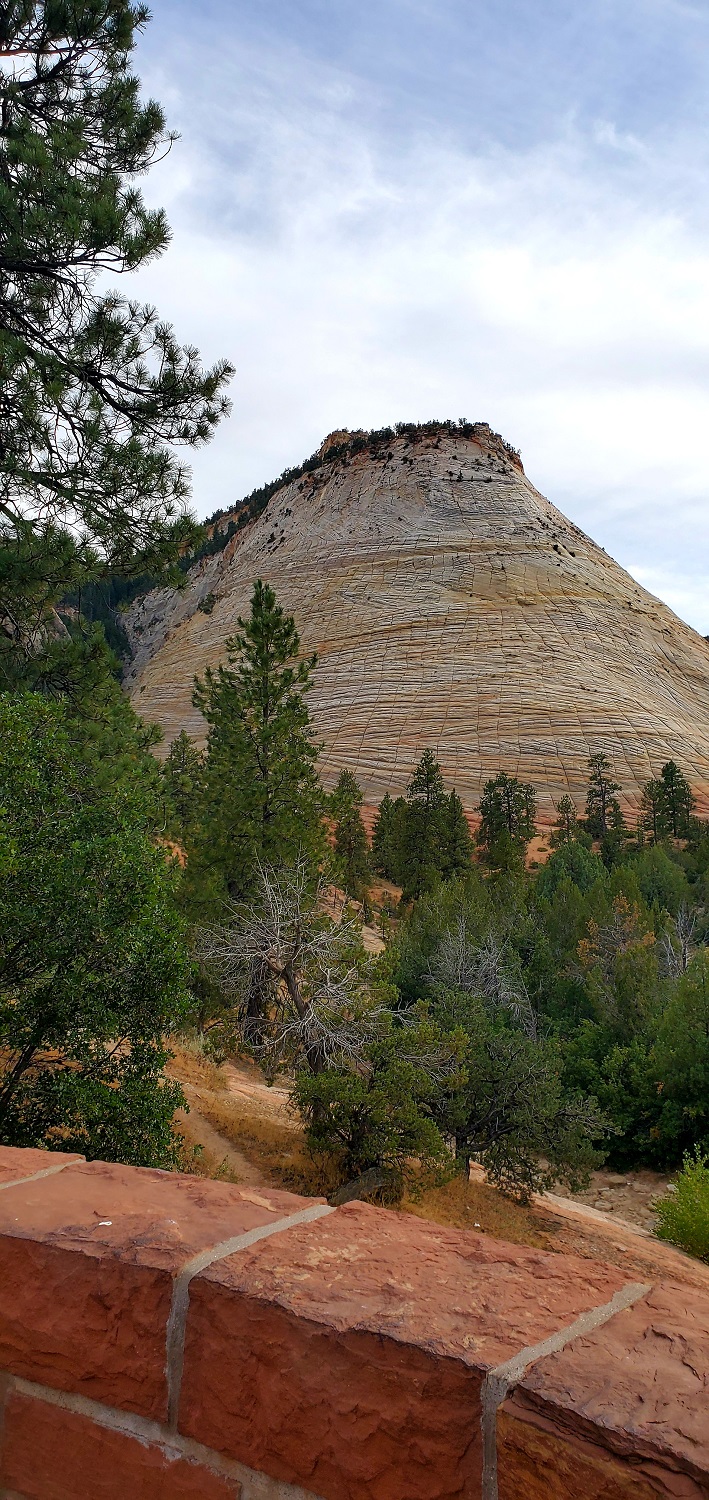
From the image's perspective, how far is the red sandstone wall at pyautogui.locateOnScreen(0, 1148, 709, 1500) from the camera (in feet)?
3.54

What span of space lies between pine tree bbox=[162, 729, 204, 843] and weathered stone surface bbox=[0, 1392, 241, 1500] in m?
9.91

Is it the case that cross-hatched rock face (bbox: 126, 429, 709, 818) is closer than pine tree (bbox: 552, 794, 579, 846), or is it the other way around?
pine tree (bbox: 552, 794, 579, 846)

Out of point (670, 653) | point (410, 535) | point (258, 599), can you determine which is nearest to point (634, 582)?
point (670, 653)

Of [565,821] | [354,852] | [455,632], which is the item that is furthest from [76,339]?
[455,632]

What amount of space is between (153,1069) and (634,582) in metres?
73.6

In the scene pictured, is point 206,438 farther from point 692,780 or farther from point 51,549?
point 692,780

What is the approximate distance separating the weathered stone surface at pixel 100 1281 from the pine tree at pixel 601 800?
42.3 metres

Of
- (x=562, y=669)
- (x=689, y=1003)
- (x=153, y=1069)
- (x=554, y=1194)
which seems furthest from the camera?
(x=562, y=669)

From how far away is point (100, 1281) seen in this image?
143cm

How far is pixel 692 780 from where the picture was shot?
4959 cm

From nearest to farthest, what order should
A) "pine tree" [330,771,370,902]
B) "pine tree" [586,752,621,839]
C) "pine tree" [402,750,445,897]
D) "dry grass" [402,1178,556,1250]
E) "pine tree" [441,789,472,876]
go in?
"dry grass" [402,1178,556,1250]
"pine tree" [330,771,370,902]
"pine tree" [402,750,445,897]
"pine tree" [441,789,472,876]
"pine tree" [586,752,621,839]

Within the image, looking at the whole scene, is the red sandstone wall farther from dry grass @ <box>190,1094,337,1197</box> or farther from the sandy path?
dry grass @ <box>190,1094,337,1197</box>

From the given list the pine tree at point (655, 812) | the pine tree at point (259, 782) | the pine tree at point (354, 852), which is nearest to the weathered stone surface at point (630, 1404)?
the pine tree at point (259, 782)

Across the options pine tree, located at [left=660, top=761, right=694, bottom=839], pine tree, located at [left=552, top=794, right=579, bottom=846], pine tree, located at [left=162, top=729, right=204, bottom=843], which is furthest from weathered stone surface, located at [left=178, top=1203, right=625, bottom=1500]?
pine tree, located at [left=660, top=761, right=694, bottom=839]
